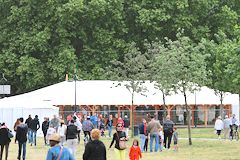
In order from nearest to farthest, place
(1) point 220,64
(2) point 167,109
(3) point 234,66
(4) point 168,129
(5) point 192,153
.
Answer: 1. (5) point 192,153
2. (4) point 168,129
3. (3) point 234,66
4. (2) point 167,109
5. (1) point 220,64

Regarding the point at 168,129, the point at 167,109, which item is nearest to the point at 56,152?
the point at 168,129

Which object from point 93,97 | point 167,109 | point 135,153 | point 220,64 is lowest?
point 135,153

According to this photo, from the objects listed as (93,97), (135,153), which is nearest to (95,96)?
(93,97)

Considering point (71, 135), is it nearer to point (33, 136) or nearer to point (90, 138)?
point (90, 138)

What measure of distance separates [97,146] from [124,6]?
49.2m

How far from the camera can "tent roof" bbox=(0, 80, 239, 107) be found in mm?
54562

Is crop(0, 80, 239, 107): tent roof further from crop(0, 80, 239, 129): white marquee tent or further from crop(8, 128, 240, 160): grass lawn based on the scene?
crop(8, 128, 240, 160): grass lawn

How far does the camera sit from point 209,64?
60094mm

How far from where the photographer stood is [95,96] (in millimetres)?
55656

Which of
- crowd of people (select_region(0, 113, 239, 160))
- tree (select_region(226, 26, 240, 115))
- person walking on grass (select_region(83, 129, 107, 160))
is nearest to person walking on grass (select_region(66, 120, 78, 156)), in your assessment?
crowd of people (select_region(0, 113, 239, 160))

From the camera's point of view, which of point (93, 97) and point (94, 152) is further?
point (93, 97)

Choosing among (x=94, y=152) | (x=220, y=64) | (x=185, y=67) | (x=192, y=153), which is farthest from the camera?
(x=220, y=64)

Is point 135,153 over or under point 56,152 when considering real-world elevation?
under

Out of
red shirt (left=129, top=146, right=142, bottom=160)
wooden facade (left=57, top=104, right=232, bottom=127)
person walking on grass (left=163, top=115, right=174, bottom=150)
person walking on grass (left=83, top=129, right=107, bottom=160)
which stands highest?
wooden facade (left=57, top=104, right=232, bottom=127)
